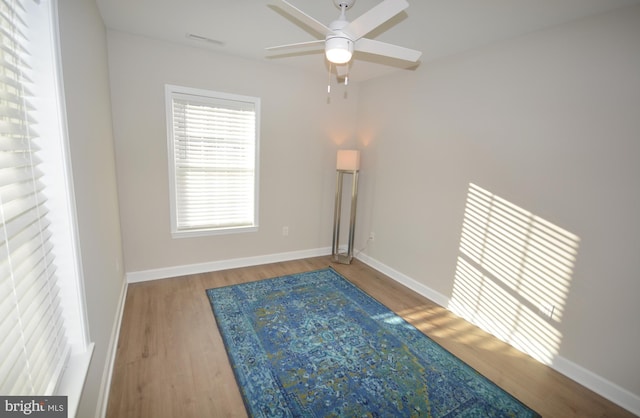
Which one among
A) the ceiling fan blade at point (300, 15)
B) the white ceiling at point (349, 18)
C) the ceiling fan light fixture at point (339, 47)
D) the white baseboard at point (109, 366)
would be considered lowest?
the white baseboard at point (109, 366)

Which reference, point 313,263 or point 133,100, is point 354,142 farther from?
point 133,100

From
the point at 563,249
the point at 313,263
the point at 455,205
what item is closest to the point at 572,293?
the point at 563,249

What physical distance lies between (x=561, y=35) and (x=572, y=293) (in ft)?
6.13

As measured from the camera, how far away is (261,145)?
3.48 meters

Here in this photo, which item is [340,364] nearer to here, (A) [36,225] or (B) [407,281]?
(B) [407,281]

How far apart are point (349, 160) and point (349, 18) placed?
1.75 meters

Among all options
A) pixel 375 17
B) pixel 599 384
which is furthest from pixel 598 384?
pixel 375 17

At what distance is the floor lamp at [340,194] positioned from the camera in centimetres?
369

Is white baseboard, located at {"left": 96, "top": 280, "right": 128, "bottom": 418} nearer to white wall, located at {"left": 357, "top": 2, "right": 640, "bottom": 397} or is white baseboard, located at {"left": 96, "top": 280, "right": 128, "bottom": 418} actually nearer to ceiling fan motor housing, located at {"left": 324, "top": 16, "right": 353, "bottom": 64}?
ceiling fan motor housing, located at {"left": 324, "top": 16, "right": 353, "bottom": 64}

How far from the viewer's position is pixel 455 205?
282cm

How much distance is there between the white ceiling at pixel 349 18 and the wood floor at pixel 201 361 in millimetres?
2515

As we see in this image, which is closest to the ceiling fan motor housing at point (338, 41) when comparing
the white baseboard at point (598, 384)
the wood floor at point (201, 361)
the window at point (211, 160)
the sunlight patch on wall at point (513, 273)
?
the sunlight patch on wall at point (513, 273)

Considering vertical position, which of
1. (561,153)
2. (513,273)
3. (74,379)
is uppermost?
(561,153)

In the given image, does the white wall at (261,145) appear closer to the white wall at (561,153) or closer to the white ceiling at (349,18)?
the white ceiling at (349,18)
